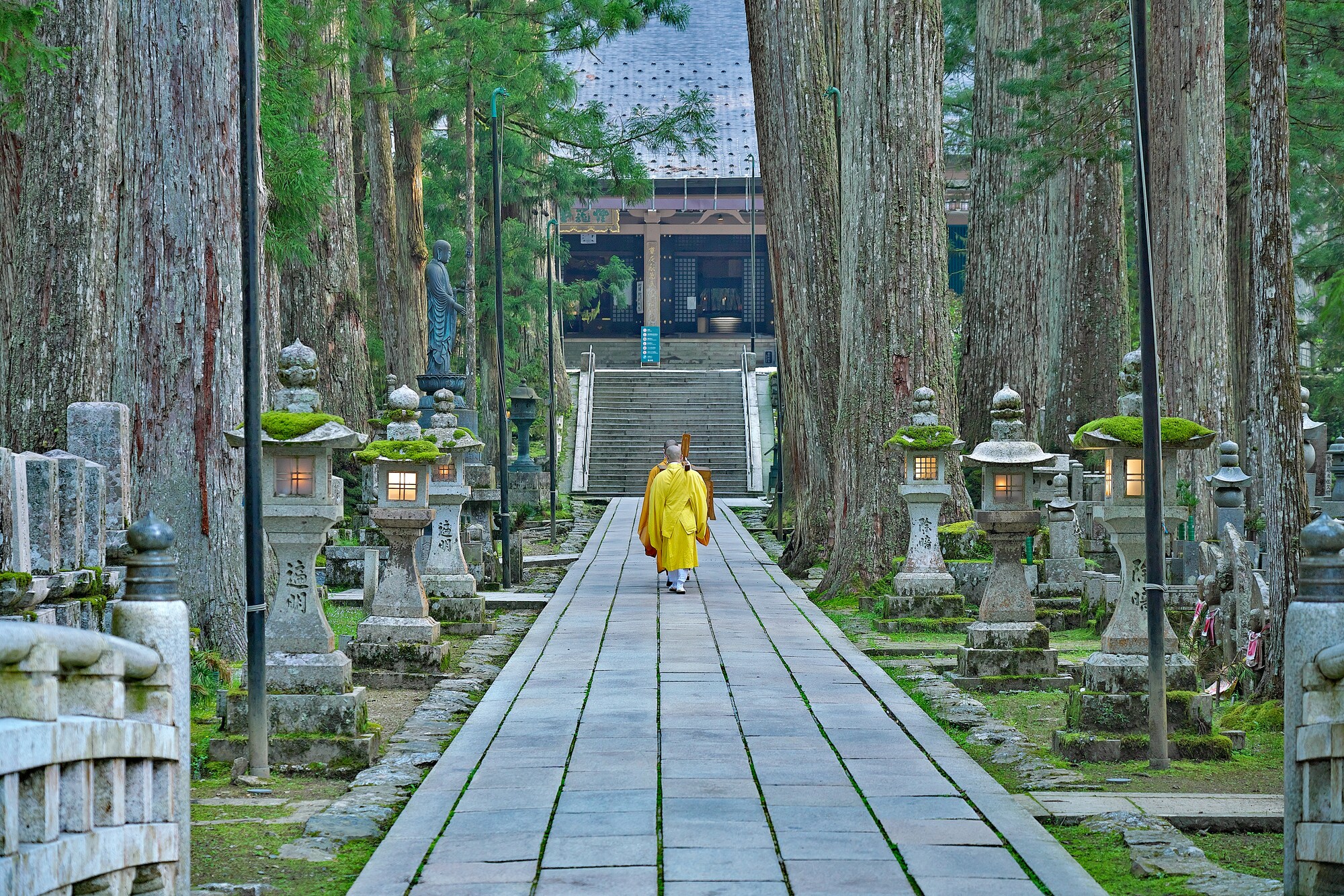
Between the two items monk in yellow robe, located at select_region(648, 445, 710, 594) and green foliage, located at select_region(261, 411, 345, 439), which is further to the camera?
monk in yellow robe, located at select_region(648, 445, 710, 594)

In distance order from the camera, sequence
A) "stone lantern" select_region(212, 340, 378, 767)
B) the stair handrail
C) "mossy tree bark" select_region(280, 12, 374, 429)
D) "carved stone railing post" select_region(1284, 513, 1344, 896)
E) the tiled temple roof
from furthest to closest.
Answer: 1. the tiled temple roof
2. the stair handrail
3. "mossy tree bark" select_region(280, 12, 374, 429)
4. "stone lantern" select_region(212, 340, 378, 767)
5. "carved stone railing post" select_region(1284, 513, 1344, 896)

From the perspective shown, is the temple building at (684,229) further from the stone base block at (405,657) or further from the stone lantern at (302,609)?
the stone lantern at (302,609)

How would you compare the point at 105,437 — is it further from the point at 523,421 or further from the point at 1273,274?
the point at 523,421

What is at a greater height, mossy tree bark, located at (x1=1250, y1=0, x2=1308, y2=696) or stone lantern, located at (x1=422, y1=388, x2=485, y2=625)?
mossy tree bark, located at (x1=1250, y1=0, x2=1308, y2=696)

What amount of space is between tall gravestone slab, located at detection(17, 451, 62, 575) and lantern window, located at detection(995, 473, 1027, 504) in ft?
18.1

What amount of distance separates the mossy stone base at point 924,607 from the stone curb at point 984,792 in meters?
1.29

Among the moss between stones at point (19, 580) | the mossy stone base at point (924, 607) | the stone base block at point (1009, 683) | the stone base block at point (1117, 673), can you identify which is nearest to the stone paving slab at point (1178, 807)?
the stone base block at point (1117, 673)

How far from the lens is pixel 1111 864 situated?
511cm

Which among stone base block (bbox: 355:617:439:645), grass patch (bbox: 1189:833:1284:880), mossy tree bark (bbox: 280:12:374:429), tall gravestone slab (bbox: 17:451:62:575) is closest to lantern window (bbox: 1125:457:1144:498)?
grass patch (bbox: 1189:833:1284:880)

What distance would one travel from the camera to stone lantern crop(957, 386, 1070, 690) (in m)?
8.96

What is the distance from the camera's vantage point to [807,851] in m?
4.98

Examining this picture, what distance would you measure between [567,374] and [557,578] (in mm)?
22202

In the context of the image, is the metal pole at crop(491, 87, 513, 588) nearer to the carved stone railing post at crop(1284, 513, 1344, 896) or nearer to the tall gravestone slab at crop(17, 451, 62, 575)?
the tall gravestone slab at crop(17, 451, 62, 575)

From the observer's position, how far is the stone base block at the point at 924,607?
1154 centimetres
